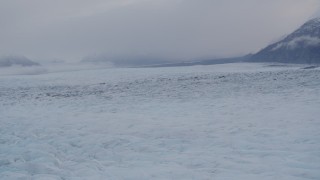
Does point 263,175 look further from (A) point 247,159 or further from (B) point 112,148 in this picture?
(B) point 112,148

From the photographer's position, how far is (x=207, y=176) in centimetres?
709

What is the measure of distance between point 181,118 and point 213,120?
4.16 feet

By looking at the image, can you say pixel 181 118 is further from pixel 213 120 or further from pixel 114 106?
pixel 114 106

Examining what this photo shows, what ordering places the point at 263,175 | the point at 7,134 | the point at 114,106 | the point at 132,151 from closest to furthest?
the point at 263,175 < the point at 132,151 < the point at 7,134 < the point at 114,106

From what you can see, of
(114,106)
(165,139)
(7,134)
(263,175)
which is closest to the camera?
(263,175)

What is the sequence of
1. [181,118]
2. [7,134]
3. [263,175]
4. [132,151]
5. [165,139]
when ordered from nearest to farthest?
[263,175] < [132,151] < [165,139] < [7,134] < [181,118]

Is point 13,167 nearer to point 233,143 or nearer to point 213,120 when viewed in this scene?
point 233,143

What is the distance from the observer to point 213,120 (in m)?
12.1

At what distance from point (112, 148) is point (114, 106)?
727 centimetres

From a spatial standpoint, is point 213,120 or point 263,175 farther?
point 213,120

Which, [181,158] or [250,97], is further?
[250,97]

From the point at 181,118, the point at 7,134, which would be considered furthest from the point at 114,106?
the point at 7,134

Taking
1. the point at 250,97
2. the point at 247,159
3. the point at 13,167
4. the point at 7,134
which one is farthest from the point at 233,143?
the point at 250,97

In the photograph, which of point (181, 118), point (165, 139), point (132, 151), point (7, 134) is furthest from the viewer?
point (181, 118)
